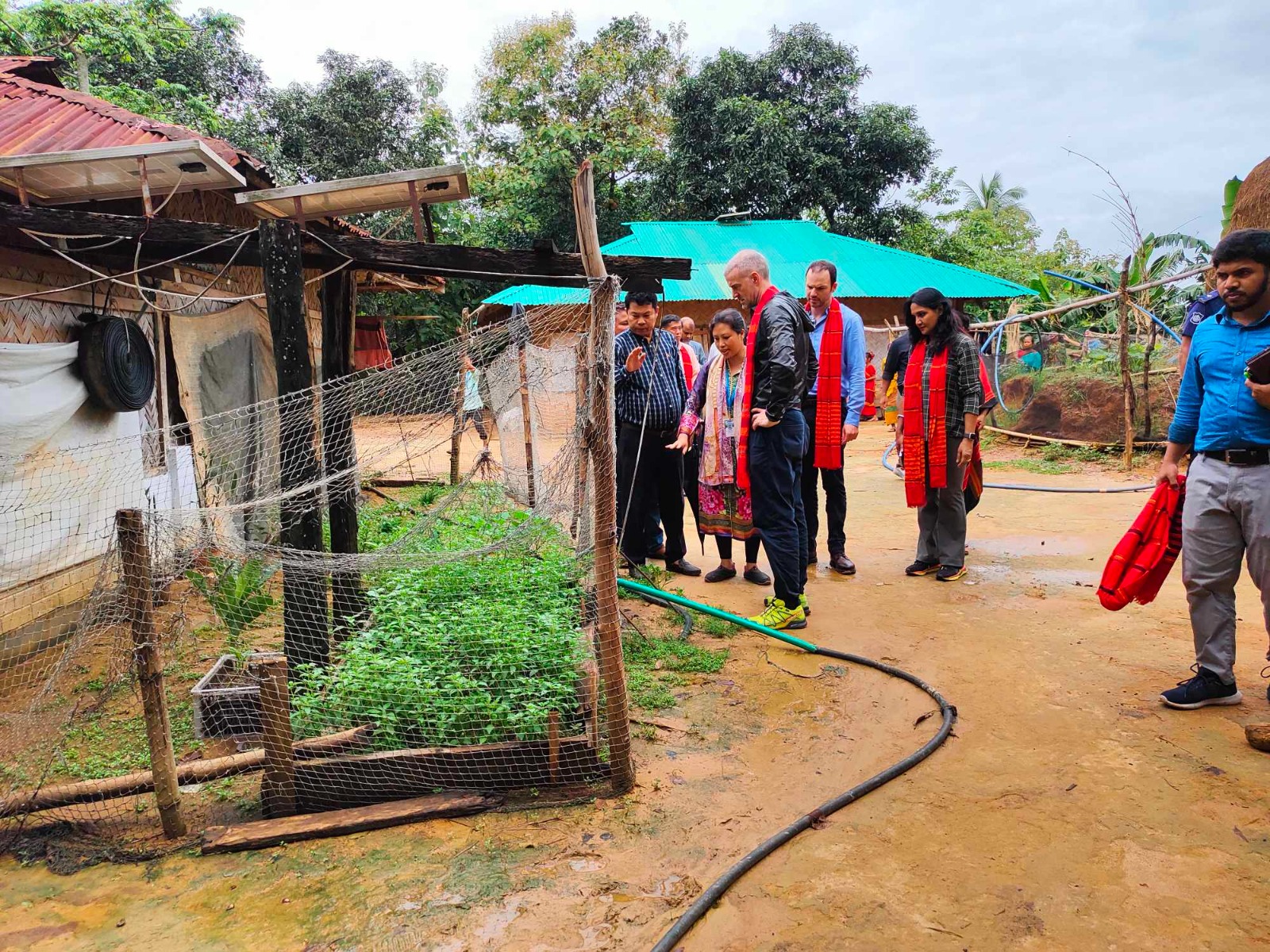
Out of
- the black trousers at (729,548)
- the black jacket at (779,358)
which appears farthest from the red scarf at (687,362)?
the black jacket at (779,358)

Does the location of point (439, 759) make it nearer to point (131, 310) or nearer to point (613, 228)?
point (131, 310)

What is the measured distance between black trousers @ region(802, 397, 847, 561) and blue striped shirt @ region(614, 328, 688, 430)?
30.4 inches

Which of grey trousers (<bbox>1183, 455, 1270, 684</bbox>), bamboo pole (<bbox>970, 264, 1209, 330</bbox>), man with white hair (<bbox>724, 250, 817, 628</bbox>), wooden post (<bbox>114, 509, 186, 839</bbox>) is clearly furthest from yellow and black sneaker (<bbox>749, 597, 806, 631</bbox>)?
bamboo pole (<bbox>970, 264, 1209, 330</bbox>)

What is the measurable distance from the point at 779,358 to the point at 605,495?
1.32 metres

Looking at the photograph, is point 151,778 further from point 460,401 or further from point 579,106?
point 579,106

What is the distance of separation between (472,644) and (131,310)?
13.0 feet

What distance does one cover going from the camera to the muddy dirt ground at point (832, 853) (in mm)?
1954

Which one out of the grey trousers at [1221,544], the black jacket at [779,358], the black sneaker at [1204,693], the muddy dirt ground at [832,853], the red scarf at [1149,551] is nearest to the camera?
the muddy dirt ground at [832,853]

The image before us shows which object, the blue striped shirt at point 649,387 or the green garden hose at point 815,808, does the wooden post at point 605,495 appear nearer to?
the green garden hose at point 815,808

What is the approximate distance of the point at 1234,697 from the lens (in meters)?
2.95

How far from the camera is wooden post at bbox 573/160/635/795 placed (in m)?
2.59

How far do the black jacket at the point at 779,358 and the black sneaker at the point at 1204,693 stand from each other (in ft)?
6.09

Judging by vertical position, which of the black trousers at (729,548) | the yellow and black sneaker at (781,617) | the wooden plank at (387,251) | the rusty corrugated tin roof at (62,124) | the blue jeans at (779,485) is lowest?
the yellow and black sneaker at (781,617)

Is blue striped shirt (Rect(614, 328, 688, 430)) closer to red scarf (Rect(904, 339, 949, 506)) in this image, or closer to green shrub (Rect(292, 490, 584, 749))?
red scarf (Rect(904, 339, 949, 506))
